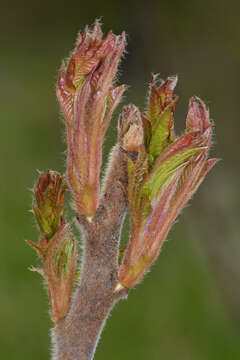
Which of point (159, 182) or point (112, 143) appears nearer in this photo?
point (159, 182)

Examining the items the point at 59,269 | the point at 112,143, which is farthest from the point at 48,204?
the point at 112,143

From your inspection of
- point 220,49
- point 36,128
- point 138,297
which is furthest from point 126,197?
point 36,128

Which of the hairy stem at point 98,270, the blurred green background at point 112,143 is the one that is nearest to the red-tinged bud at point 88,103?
the hairy stem at point 98,270

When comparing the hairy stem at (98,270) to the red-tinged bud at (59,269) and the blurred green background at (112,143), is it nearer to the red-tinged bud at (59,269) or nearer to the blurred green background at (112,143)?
the red-tinged bud at (59,269)

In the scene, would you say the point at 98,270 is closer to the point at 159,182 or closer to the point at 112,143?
the point at 159,182

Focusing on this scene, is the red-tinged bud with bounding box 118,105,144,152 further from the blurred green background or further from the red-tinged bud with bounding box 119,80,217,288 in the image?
the blurred green background
